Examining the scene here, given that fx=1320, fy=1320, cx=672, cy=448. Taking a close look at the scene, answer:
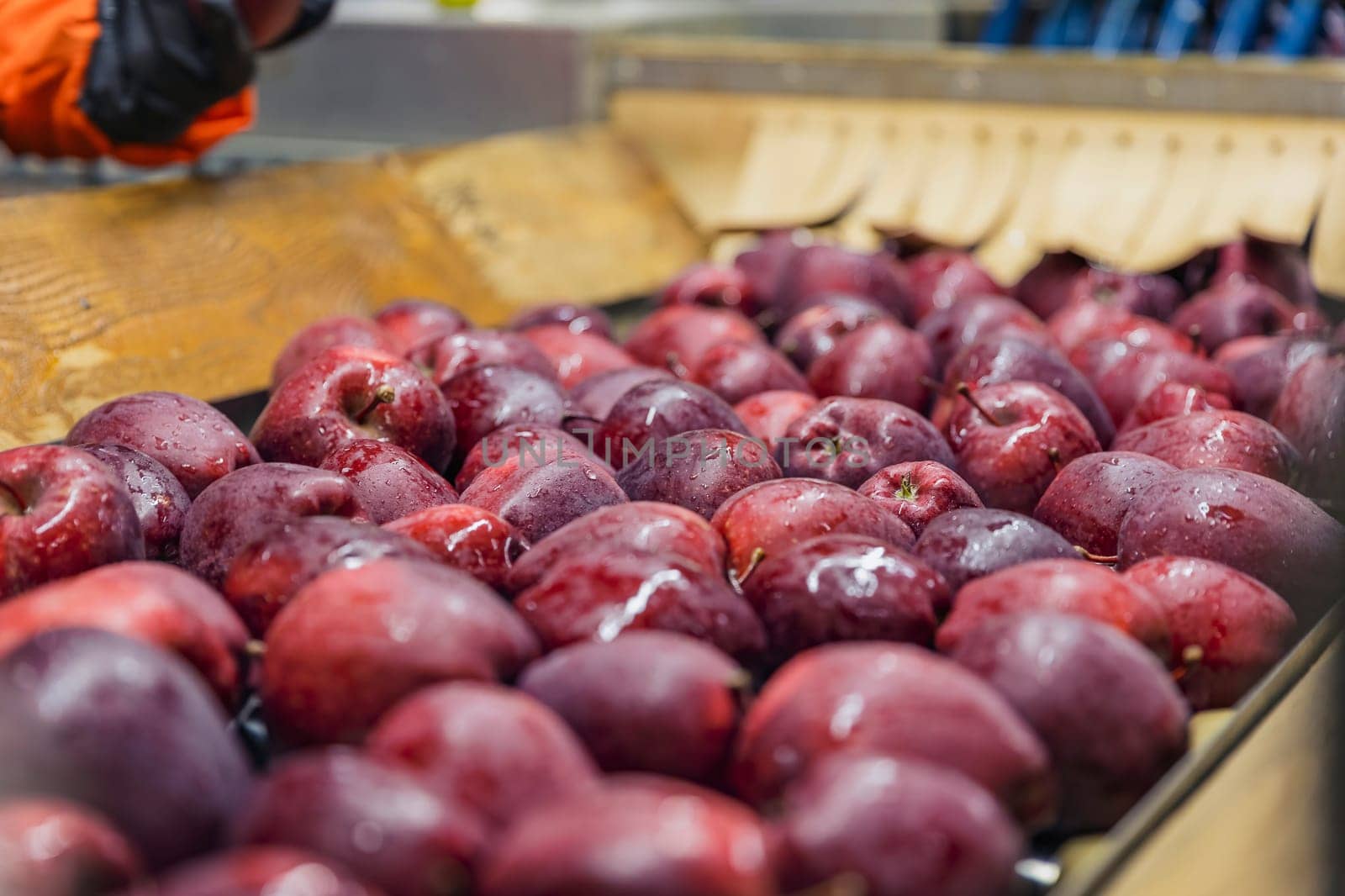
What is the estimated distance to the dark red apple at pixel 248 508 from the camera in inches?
54.2

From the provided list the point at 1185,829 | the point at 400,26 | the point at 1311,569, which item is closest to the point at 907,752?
the point at 1185,829

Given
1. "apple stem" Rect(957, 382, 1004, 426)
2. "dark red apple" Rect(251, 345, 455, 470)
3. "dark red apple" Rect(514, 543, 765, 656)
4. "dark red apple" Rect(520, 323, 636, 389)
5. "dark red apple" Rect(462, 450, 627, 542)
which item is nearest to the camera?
"dark red apple" Rect(514, 543, 765, 656)

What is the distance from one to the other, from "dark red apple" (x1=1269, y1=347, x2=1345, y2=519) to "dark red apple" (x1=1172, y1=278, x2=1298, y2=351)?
0.49 meters

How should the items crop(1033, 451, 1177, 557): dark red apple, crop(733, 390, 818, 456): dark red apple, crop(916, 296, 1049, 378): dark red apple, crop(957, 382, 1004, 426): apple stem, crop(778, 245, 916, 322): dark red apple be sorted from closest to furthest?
crop(1033, 451, 1177, 557): dark red apple < crop(957, 382, 1004, 426): apple stem < crop(733, 390, 818, 456): dark red apple < crop(916, 296, 1049, 378): dark red apple < crop(778, 245, 916, 322): dark red apple

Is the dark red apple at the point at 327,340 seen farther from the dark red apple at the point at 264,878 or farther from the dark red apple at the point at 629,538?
the dark red apple at the point at 264,878

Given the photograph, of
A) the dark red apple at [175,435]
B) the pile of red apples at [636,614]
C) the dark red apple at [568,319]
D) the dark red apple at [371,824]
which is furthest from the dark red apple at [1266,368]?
the dark red apple at [371,824]

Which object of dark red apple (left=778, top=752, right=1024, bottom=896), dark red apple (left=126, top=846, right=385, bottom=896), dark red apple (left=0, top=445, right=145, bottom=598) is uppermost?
dark red apple (left=778, top=752, right=1024, bottom=896)

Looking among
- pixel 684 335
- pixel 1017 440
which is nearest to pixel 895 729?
pixel 1017 440

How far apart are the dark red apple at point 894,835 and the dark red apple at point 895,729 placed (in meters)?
0.06

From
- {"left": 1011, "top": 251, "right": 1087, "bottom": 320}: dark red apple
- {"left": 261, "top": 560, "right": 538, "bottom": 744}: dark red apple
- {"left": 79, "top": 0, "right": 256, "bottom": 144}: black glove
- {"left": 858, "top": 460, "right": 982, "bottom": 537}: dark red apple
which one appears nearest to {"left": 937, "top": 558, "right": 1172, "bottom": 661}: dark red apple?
{"left": 858, "top": 460, "right": 982, "bottom": 537}: dark red apple

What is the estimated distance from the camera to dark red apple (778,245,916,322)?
2.75m

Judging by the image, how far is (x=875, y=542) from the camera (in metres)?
1.28

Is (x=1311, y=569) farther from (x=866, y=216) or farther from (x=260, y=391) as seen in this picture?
(x=866, y=216)

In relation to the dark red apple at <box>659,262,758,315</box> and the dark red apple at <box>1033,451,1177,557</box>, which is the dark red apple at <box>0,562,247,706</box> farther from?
the dark red apple at <box>659,262,758,315</box>
